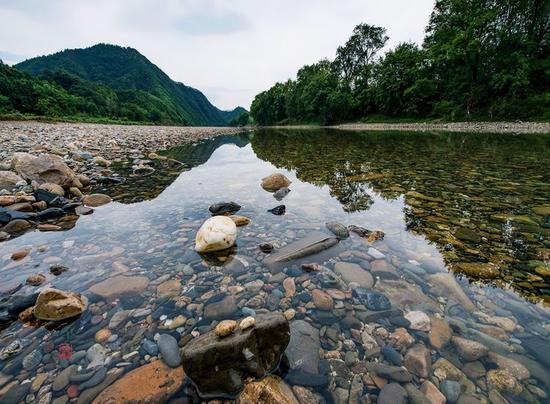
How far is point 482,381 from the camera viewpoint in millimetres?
1775

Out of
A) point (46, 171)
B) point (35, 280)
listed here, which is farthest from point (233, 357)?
point (46, 171)

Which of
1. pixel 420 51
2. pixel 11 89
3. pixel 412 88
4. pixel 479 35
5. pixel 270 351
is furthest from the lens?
pixel 11 89

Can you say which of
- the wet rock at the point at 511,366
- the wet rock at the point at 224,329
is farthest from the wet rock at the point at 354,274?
the wet rock at the point at 224,329

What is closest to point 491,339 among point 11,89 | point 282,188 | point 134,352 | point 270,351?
point 270,351

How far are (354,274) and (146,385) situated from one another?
235cm

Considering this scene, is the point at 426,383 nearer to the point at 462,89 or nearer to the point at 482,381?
the point at 482,381

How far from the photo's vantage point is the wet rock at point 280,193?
6238mm

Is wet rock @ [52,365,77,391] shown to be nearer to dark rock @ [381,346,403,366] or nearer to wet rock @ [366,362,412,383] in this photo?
wet rock @ [366,362,412,383]

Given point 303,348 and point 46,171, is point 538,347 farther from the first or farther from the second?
point 46,171

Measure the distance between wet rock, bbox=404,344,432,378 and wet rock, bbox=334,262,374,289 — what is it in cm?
89

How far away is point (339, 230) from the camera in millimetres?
4176

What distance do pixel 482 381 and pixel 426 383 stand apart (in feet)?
1.29

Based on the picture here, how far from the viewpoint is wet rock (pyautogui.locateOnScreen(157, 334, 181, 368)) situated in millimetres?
1992

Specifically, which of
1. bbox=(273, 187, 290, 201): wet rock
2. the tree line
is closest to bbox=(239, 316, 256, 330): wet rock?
bbox=(273, 187, 290, 201): wet rock
